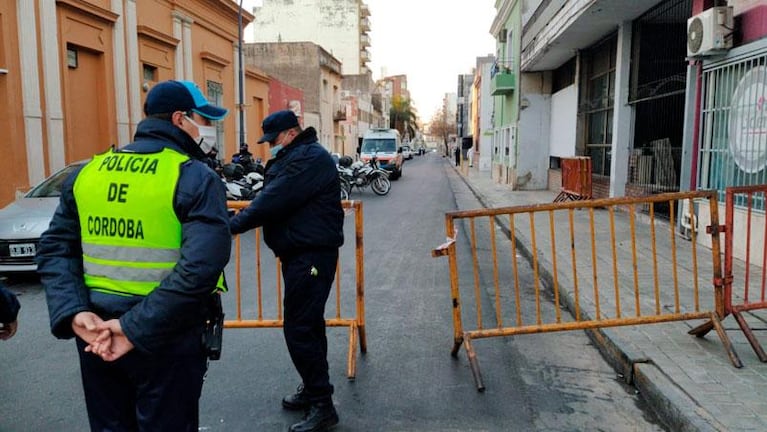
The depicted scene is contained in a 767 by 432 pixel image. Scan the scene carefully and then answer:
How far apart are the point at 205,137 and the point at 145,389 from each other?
3.50 ft

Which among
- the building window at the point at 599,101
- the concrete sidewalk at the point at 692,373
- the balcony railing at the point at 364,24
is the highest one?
the balcony railing at the point at 364,24

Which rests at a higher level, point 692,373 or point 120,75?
point 120,75

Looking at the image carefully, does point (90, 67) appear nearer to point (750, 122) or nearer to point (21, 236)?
point (21, 236)

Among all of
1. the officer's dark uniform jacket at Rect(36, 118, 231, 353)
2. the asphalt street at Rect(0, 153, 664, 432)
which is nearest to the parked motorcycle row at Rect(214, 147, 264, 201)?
the asphalt street at Rect(0, 153, 664, 432)

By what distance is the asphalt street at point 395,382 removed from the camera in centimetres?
365

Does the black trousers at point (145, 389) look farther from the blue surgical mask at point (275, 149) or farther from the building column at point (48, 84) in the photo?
the building column at point (48, 84)

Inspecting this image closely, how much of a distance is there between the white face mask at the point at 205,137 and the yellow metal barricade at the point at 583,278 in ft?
7.08

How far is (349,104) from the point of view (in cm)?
5662

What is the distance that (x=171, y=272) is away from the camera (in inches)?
84.3

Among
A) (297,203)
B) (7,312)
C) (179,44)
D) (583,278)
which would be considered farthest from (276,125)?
(179,44)

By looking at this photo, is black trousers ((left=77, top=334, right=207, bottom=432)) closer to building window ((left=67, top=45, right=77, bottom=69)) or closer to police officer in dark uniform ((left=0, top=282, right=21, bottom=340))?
police officer in dark uniform ((left=0, top=282, right=21, bottom=340))

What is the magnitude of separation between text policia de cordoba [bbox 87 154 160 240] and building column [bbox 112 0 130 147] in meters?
14.4

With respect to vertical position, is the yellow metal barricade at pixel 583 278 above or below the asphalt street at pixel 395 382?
above

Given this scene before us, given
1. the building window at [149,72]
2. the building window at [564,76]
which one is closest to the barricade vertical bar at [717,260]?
the building window at [564,76]
